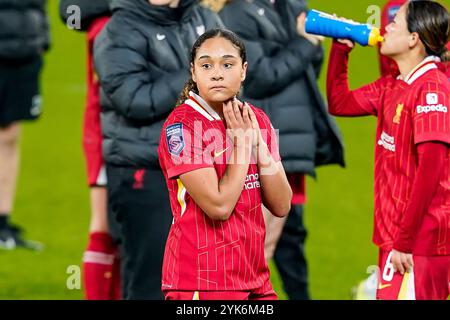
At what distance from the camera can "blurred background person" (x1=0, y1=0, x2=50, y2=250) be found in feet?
29.8

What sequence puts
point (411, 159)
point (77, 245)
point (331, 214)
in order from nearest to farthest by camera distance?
point (411, 159), point (77, 245), point (331, 214)

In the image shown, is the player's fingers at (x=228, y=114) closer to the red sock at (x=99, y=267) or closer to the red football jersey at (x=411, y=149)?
the red football jersey at (x=411, y=149)

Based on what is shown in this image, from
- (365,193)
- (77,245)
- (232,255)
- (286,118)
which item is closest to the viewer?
(232,255)

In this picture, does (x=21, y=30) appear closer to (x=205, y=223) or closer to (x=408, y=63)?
(x=408, y=63)

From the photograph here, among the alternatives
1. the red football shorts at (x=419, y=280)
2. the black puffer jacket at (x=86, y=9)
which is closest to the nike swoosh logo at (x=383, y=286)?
the red football shorts at (x=419, y=280)

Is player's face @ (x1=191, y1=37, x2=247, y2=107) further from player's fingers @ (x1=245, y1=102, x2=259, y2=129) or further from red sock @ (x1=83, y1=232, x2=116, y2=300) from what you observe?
red sock @ (x1=83, y1=232, x2=116, y2=300)

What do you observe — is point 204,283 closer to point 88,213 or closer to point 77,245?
point 77,245

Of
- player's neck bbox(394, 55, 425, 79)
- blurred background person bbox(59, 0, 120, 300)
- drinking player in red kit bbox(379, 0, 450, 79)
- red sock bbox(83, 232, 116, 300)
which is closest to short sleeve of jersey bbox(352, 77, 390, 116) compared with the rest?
drinking player in red kit bbox(379, 0, 450, 79)

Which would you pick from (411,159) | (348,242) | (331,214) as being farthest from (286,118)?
(331,214)

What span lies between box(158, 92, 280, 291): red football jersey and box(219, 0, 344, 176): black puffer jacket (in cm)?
159
